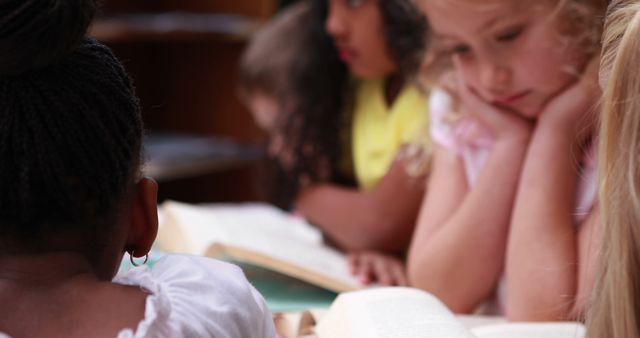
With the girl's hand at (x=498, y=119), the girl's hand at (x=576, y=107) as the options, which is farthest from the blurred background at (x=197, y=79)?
the girl's hand at (x=576, y=107)

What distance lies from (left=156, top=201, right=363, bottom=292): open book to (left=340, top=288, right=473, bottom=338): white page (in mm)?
300

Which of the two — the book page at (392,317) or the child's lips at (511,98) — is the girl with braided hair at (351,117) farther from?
the book page at (392,317)

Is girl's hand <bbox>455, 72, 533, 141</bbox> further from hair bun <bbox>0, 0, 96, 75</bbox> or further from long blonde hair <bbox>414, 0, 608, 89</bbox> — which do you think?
hair bun <bbox>0, 0, 96, 75</bbox>

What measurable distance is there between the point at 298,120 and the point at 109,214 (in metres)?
0.90

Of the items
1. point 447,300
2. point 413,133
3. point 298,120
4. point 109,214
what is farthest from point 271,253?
point 109,214

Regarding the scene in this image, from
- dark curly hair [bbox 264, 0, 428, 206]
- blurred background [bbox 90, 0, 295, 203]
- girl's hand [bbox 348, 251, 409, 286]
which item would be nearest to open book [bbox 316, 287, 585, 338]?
girl's hand [bbox 348, 251, 409, 286]

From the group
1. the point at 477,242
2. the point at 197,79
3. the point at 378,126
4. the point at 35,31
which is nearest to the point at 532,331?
the point at 477,242

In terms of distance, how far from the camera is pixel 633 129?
0.55 metres

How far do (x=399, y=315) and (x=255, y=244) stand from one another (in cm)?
44

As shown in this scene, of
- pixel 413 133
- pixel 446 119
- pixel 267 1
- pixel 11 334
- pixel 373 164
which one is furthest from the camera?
pixel 267 1

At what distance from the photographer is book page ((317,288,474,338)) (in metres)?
0.66

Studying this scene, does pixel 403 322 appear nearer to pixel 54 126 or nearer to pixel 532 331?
pixel 532 331

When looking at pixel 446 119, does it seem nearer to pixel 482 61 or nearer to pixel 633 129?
pixel 482 61

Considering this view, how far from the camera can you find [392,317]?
0.69m
